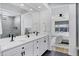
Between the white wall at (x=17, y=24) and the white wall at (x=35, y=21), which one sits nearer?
the white wall at (x=17, y=24)

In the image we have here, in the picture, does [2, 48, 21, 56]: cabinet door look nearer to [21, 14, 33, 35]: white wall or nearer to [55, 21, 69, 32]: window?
[21, 14, 33, 35]: white wall

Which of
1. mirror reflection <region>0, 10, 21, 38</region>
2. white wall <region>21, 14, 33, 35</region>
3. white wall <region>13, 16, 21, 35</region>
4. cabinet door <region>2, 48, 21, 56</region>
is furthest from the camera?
white wall <region>21, 14, 33, 35</region>

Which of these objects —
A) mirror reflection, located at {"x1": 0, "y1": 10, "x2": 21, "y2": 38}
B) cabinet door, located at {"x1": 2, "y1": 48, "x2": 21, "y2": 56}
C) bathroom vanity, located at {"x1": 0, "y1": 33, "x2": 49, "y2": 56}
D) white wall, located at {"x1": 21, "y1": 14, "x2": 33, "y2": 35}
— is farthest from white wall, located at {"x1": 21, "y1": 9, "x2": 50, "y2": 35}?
cabinet door, located at {"x1": 2, "y1": 48, "x2": 21, "y2": 56}

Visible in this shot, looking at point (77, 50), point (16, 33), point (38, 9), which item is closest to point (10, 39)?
point (16, 33)

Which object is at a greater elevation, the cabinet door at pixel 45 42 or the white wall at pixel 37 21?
the white wall at pixel 37 21

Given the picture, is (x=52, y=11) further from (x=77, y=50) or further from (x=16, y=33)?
(x=77, y=50)

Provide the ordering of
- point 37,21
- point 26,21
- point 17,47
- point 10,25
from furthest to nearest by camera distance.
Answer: point 37,21, point 26,21, point 10,25, point 17,47

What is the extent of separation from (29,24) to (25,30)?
187mm

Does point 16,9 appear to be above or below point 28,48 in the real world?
above

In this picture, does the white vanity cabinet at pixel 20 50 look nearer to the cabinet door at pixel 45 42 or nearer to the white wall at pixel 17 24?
the white wall at pixel 17 24

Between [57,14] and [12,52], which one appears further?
[57,14]

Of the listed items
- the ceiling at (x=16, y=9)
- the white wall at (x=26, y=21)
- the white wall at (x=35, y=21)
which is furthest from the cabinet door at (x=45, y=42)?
the ceiling at (x=16, y=9)

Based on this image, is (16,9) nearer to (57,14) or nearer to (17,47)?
(17,47)

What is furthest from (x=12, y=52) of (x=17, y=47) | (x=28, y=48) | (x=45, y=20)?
(x=45, y=20)
